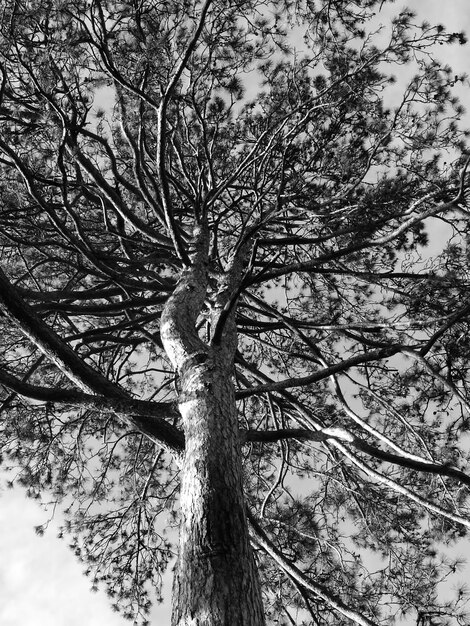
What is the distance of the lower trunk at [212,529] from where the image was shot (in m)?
1.76

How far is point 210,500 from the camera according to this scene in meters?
2.11

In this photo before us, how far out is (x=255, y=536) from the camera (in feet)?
12.0

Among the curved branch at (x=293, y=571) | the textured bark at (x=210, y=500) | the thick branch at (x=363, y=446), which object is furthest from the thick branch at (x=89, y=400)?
the curved branch at (x=293, y=571)

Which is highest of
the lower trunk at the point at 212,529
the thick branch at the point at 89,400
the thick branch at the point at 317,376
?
the thick branch at the point at 317,376

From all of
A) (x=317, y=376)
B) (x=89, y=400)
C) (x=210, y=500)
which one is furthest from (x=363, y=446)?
(x=89, y=400)

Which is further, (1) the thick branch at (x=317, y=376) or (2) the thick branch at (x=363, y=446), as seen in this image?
(1) the thick branch at (x=317, y=376)

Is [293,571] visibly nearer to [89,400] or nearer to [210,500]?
[210,500]

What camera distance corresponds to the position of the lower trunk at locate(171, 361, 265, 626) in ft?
5.78

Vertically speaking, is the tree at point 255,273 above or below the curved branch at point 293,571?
above

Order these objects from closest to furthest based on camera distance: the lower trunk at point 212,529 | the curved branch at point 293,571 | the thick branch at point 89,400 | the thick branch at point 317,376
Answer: the lower trunk at point 212,529, the thick branch at point 89,400, the thick branch at point 317,376, the curved branch at point 293,571

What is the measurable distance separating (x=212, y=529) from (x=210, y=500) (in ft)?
0.45

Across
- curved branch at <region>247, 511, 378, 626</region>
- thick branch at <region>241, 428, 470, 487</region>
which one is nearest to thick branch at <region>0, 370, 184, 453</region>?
thick branch at <region>241, 428, 470, 487</region>

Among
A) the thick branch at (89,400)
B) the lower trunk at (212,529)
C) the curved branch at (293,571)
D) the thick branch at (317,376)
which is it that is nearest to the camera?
the lower trunk at (212,529)

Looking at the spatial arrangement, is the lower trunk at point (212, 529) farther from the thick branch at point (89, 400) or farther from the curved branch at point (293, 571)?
the curved branch at point (293, 571)
